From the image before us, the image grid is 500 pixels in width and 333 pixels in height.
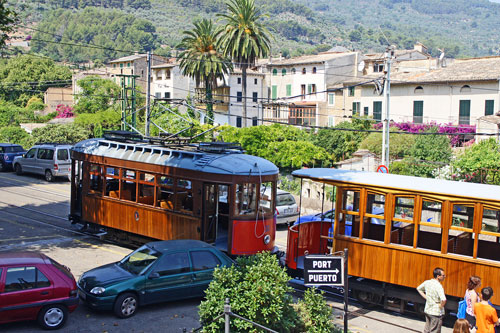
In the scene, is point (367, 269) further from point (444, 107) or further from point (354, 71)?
point (354, 71)

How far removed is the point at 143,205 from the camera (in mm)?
16859

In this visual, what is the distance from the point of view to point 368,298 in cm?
1344

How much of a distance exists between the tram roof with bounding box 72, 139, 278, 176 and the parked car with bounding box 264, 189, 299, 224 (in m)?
6.47

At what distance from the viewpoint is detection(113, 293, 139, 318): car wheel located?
1147 cm

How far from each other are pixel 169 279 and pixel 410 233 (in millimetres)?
5741

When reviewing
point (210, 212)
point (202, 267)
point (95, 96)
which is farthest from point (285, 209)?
point (95, 96)

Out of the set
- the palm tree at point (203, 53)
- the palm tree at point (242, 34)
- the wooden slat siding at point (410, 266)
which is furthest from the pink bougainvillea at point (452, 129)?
the wooden slat siding at point (410, 266)

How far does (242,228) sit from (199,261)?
8.44 ft

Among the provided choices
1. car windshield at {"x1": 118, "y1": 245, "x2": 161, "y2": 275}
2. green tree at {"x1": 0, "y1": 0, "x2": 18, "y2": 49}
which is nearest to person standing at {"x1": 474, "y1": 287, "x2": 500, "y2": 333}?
car windshield at {"x1": 118, "y1": 245, "x2": 161, "y2": 275}

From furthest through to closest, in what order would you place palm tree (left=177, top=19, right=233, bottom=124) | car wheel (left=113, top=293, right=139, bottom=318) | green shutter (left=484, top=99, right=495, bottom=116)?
palm tree (left=177, top=19, right=233, bottom=124), green shutter (left=484, top=99, right=495, bottom=116), car wheel (left=113, top=293, right=139, bottom=318)

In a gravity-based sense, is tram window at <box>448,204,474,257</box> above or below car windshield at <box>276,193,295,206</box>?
above

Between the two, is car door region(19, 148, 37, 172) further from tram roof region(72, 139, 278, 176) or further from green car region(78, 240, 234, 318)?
green car region(78, 240, 234, 318)

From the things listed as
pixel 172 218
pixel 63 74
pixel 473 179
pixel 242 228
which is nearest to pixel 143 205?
pixel 172 218

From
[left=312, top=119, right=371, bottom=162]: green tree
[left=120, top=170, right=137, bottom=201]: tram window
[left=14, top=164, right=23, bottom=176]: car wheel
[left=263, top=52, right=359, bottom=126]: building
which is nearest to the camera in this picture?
[left=120, top=170, right=137, bottom=201]: tram window
